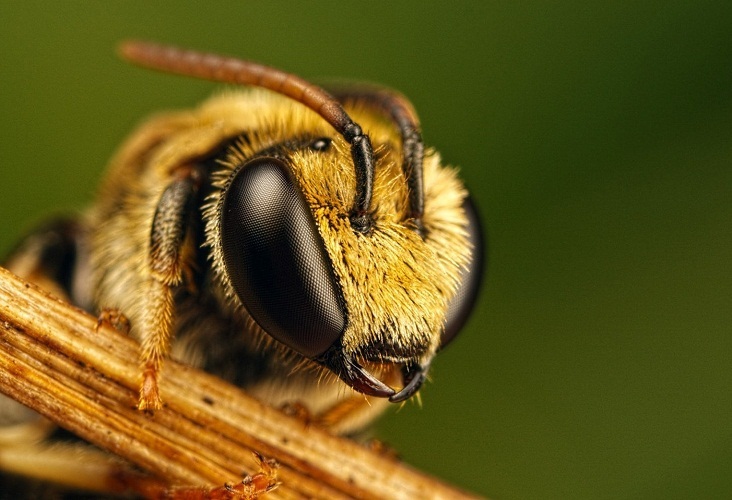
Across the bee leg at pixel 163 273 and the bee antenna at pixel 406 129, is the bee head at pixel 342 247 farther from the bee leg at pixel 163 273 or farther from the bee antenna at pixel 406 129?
the bee leg at pixel 163 273

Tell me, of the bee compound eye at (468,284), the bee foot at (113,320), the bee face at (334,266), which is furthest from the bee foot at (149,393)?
the bee compound eye at (468,284)

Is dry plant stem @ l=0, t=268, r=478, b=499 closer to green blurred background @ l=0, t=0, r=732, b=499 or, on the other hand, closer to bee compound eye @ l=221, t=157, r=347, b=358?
bee compound eye @ l=221, t=157, r=347, b=358

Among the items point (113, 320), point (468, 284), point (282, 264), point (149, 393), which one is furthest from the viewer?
point (468, 284)

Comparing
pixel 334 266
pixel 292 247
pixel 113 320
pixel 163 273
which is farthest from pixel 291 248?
pixel 113 320

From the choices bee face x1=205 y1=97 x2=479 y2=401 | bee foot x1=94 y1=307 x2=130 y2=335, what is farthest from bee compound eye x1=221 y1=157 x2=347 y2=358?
bee foot x1=94 y1=307 x2=130 y2=335

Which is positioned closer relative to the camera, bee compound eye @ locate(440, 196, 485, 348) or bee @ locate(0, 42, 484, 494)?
bee @ locate(0, 42, 484, 494)

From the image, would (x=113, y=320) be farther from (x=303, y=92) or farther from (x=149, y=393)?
(x=303, y=92)
